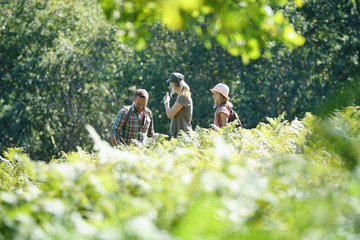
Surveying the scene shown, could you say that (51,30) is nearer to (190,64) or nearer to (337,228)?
(190,64)

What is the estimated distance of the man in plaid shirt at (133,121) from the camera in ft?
25.2

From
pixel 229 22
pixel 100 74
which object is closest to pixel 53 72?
pixel 100 74

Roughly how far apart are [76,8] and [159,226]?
64.7 feet

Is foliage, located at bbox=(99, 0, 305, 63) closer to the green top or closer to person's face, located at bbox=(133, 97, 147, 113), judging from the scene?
person's face, located at bbox=(133, 97, 147, 113)

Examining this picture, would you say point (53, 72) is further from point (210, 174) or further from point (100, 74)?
point (210, 174)

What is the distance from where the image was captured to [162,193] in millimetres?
2445

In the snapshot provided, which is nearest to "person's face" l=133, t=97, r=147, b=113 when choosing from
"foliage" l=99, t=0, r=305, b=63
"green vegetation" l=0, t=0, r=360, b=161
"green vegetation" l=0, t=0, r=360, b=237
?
"green vegetation" l=0, t=0, r=360, b=237

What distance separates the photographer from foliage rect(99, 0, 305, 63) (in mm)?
3797

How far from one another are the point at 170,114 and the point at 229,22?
13.5 feet

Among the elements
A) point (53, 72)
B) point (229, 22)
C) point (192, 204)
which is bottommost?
point (192, 204)

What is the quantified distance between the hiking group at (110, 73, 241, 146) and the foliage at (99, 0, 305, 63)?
128 inches

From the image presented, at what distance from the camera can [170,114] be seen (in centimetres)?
788

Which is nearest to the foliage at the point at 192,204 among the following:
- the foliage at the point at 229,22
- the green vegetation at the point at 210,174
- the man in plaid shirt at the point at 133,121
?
the green vegetation at the point at 210,174

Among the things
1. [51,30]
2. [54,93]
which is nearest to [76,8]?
[51,30]
